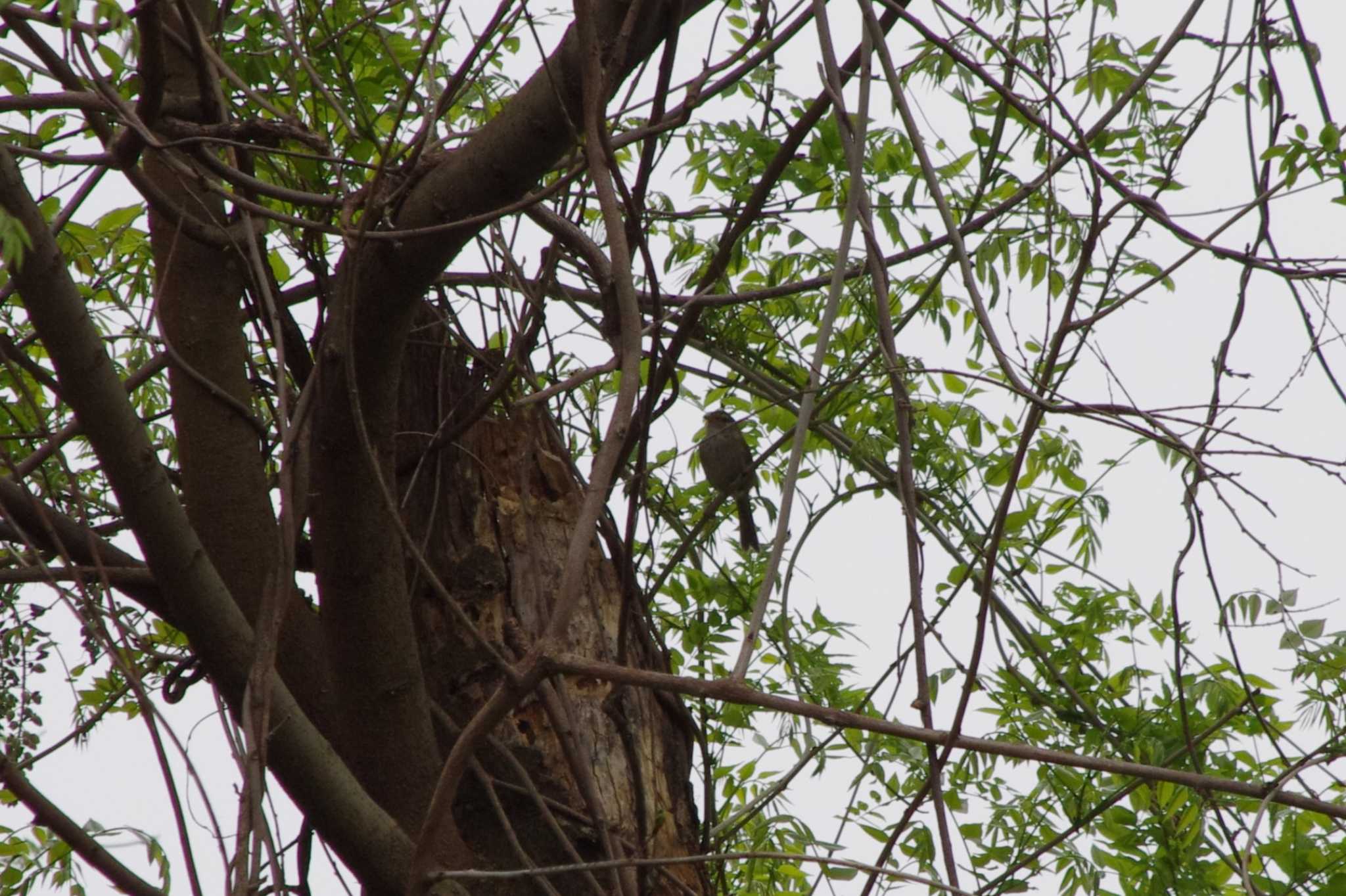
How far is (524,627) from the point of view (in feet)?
8.67

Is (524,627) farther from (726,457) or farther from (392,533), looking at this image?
(726,457)

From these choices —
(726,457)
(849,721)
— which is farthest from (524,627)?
(726,457)

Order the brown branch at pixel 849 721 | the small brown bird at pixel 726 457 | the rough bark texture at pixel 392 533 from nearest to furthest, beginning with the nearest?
the brown branch at pixel 849 721, the rough bark texture at pixel 392 533, the small brown bird at pixel 726 457

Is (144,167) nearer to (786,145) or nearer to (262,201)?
(262,201)

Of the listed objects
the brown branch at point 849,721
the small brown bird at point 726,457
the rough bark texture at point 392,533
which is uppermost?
the small brown bird at point 726,457

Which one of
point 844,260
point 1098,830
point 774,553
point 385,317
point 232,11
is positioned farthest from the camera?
point 1098,830

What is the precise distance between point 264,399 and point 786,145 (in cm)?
160

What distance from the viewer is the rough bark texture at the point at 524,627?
249 centimetres

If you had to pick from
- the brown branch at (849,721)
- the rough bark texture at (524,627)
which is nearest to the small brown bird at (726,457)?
the rough bark texture at (524,627)

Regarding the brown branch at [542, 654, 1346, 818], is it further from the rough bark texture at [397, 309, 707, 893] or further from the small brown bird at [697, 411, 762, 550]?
the small brown bird at [697, 411, 762, 550]

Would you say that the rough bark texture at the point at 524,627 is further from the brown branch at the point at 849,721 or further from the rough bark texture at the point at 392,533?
the brown branch at the point at 849,721

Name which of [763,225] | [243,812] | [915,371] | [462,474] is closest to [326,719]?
[462,474]

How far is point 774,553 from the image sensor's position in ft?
4.09

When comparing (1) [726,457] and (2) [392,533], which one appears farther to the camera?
(1) [726,457]
